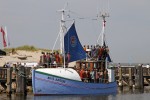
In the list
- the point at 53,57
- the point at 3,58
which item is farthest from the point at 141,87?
the point at 3,58

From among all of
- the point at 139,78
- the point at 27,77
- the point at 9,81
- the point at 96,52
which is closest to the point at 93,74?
the point at 96,52

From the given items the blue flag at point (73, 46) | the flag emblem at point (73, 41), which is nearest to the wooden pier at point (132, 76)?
the blue flag at point (73, 46)

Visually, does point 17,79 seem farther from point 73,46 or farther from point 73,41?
point 73,41

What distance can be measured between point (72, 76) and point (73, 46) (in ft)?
12.1

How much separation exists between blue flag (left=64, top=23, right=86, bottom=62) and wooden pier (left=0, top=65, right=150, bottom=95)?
456 cm

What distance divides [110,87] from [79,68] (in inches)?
149

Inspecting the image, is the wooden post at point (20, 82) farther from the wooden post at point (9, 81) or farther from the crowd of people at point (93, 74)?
the crowd of people at point (93, 74)

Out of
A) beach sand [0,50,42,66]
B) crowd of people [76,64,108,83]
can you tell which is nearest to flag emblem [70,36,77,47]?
crowd of people [76,64,108,83]

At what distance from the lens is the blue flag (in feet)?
160

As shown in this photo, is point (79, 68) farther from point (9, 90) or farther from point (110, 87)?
point (9, 90)

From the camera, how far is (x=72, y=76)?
4669cm

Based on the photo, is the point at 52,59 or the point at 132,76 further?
the point at 132,76

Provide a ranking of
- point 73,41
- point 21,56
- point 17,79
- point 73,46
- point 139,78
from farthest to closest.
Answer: point 21,56 → point 139,78 → point 73,41 → point 73,46 → point 17,79

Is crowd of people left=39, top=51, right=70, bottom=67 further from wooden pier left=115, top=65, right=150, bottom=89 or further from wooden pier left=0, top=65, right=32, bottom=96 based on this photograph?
wooden pier left=115, top=65, right=150, bottom=89
